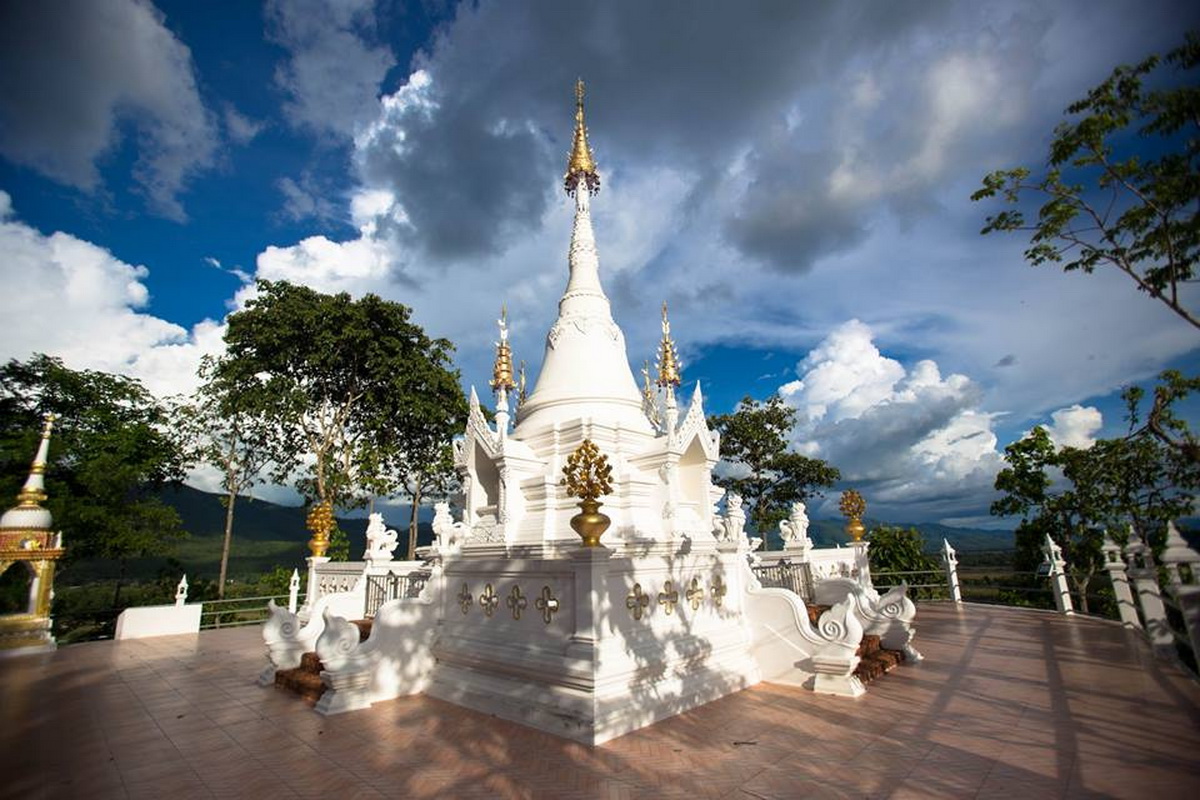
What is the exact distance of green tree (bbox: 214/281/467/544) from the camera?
25.4 metres

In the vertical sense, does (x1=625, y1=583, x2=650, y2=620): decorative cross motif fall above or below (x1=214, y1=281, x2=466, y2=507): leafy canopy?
below

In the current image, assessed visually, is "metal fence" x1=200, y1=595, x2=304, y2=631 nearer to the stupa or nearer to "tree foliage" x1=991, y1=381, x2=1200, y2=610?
the stupa

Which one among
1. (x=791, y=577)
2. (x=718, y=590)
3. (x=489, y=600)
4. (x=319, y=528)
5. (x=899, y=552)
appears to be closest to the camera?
(x=489, y=600)

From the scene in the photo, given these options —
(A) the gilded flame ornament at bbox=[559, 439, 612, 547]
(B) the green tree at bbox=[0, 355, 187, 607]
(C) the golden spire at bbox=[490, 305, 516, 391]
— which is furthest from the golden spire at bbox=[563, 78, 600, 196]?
(B) the green tree at bbox=[0, 355, 187, 607]

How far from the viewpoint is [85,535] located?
71.1ft

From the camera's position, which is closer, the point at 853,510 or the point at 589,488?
the point at 589,488

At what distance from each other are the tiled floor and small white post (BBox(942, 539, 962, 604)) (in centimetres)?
866

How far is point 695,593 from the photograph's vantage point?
353 inches

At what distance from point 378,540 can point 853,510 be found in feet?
42.7

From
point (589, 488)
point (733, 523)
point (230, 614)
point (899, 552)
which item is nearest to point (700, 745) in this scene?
point (589, 488)

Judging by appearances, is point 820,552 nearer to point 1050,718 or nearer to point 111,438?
point 1050,718

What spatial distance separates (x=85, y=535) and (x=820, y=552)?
26.9 meters

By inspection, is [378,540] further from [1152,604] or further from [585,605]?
[1152,604]

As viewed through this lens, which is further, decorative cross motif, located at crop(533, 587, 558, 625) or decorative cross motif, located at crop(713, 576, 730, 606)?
decorative cross motif, located at crop(713, 576, 730, 606)
